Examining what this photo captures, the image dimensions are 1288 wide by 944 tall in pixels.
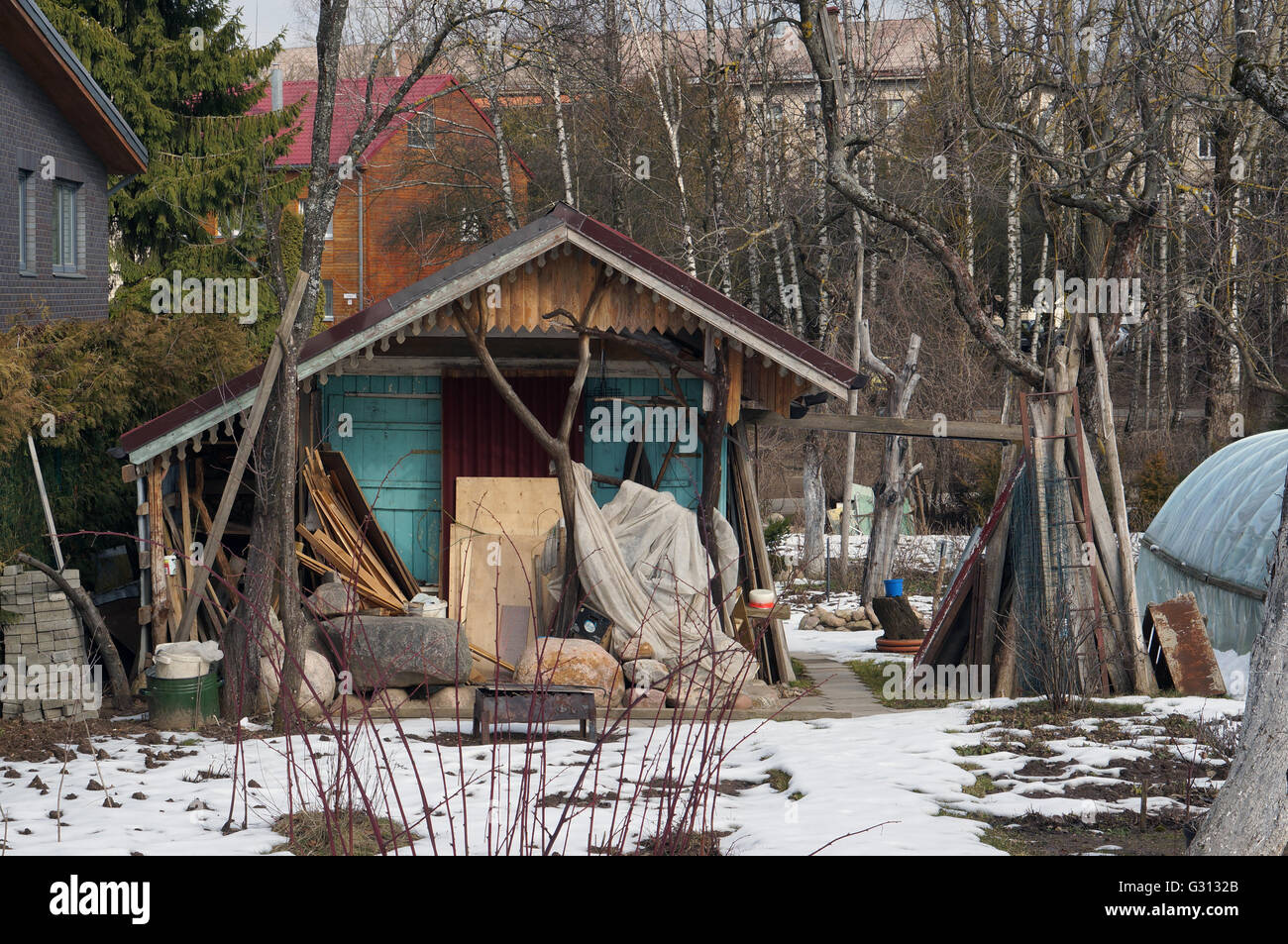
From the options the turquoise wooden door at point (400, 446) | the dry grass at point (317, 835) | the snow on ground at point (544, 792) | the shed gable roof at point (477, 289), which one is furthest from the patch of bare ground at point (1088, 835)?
the turquoise wooden door at point (400, 446)

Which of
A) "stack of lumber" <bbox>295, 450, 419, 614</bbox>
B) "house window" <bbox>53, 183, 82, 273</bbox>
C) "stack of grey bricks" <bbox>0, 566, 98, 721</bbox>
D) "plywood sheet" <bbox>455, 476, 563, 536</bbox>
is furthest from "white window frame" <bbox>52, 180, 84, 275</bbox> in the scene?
"stack of grey bricks" <bbox>0, 566, 98, 721</bbox>

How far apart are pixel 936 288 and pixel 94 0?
1904 centimetres

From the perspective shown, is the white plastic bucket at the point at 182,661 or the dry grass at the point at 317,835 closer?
the dry grass at the point at 317,835

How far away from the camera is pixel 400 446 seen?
13789 mm

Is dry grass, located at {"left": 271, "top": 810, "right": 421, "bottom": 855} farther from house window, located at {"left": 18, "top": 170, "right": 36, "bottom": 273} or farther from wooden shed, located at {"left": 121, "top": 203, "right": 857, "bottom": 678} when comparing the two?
house window, located at {"left": 18, "top": 170, "right": 36, "bottom": 273}

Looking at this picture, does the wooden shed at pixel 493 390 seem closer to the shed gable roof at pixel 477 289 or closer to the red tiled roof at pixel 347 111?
the shed gable roof at pixel 477 289

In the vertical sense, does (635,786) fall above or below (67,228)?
below

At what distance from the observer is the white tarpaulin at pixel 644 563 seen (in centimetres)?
1186

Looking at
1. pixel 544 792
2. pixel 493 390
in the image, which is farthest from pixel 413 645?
pixel 544 792

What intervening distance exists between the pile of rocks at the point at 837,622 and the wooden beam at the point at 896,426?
A: 6.86 metres

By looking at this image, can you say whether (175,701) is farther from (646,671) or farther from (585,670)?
(646,671)

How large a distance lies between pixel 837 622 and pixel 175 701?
12.1 metres

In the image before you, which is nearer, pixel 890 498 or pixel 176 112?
pixel 890 498

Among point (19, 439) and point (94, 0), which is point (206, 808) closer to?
point (19, 439)
